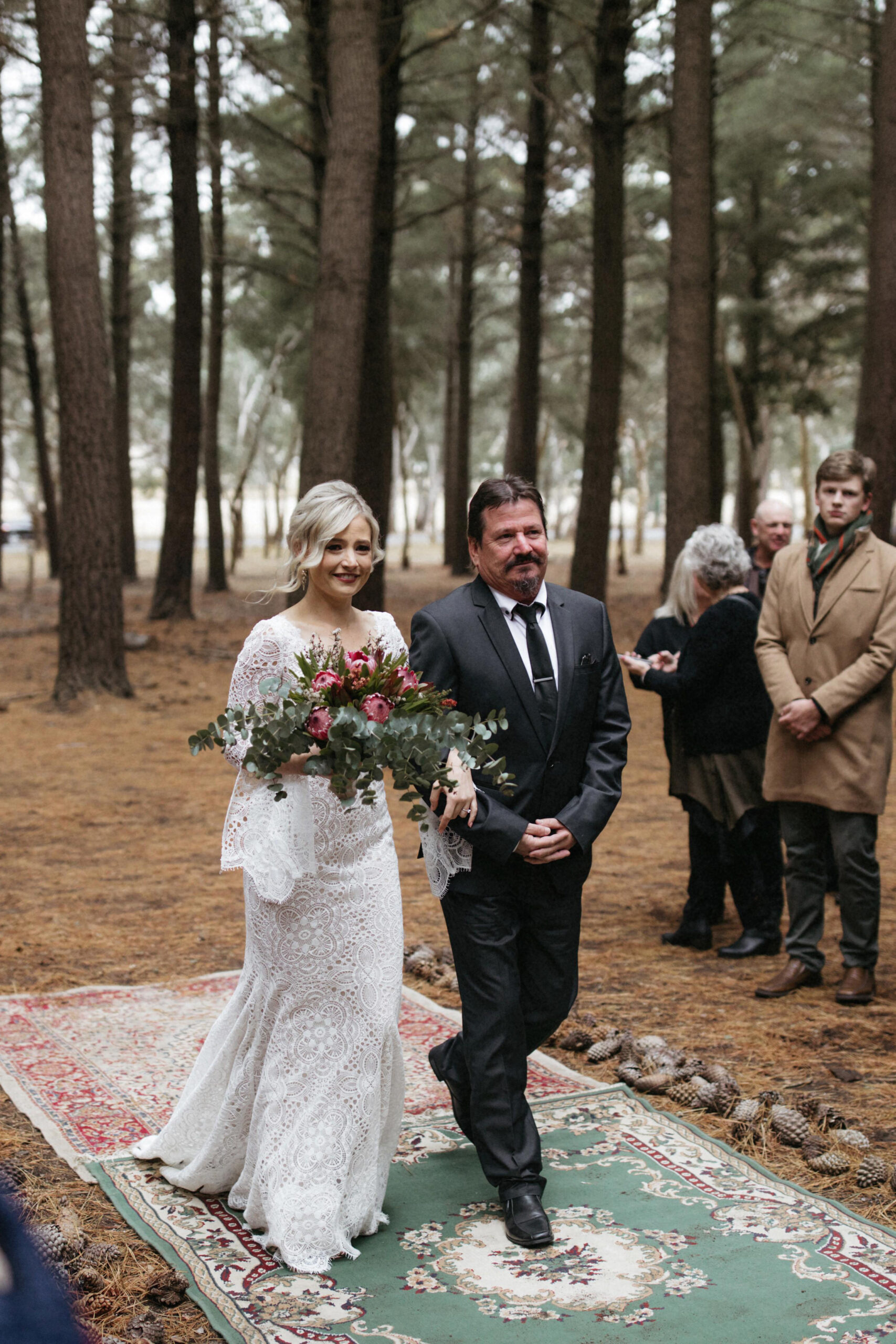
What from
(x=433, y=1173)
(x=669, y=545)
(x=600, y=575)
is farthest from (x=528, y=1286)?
(x=600, y=575)

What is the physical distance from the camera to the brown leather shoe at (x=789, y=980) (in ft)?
22.6

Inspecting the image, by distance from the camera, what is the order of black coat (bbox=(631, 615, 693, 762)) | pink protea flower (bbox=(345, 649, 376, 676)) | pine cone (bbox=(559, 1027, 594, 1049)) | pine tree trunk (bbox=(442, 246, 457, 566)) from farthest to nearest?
pine tree trunk (bbox=(442, 246, 457, 566)), black coat (bbox=(631, 615, 693, 762)), pine cone (bbox=(559, 1027, 594, 1049)), pink protea flower (bbox=(345, 649, 376, 676))

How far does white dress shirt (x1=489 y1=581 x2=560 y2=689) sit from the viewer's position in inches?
187

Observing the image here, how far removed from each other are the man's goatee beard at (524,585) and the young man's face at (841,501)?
255cm

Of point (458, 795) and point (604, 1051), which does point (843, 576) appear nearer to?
point (604, 1051)

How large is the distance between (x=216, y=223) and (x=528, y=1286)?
1042 inches

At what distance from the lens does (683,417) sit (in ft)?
50.3

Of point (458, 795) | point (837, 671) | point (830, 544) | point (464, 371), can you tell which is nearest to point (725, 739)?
point (837, 671)

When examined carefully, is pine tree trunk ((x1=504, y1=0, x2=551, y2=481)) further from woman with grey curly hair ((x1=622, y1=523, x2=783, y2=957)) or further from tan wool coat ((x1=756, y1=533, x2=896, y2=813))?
tan wool coat ((x1=756, y1=533, x2=896, y2=813))

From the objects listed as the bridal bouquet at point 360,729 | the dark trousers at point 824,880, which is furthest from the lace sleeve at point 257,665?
the dark trousers at point 824,880

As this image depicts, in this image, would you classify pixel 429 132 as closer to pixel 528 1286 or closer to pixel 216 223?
pixel 216 223

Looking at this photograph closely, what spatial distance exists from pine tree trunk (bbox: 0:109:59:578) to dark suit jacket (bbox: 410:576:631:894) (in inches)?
1008

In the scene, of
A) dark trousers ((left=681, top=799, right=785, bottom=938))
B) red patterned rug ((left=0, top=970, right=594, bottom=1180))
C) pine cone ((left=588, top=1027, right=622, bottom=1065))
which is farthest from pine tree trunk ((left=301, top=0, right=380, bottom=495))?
pine cone ((left=588, top=1027, right=622, bottom=1065))

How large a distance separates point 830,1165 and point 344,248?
10.6 meters
